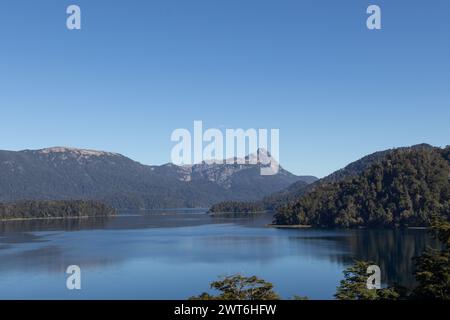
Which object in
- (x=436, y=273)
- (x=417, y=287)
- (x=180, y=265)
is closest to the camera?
(x=436, y=273)

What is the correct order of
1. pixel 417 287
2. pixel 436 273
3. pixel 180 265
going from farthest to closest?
pixel 180 265
pixel 417 287
pixel 436 273

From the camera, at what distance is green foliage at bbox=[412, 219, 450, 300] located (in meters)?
40.1

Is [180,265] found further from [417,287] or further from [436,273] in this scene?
[436,273]

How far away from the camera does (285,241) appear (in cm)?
16525

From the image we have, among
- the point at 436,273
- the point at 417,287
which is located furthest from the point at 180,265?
the point at 436,273

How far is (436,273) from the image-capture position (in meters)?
41.6

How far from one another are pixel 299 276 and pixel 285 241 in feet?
239

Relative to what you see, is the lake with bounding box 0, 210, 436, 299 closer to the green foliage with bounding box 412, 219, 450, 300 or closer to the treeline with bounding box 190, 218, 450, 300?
the treeline with bounding box 190, 218, 450, 300

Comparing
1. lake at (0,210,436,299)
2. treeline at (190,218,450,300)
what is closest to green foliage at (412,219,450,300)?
treeline at (190,218,450,300)

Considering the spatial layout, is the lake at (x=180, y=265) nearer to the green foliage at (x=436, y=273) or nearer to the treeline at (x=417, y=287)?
the treeline at (x=417, y=287)

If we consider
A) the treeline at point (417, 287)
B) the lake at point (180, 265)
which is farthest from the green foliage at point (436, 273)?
the lake at point (180, 265)

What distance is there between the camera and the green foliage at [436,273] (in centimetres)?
4012
